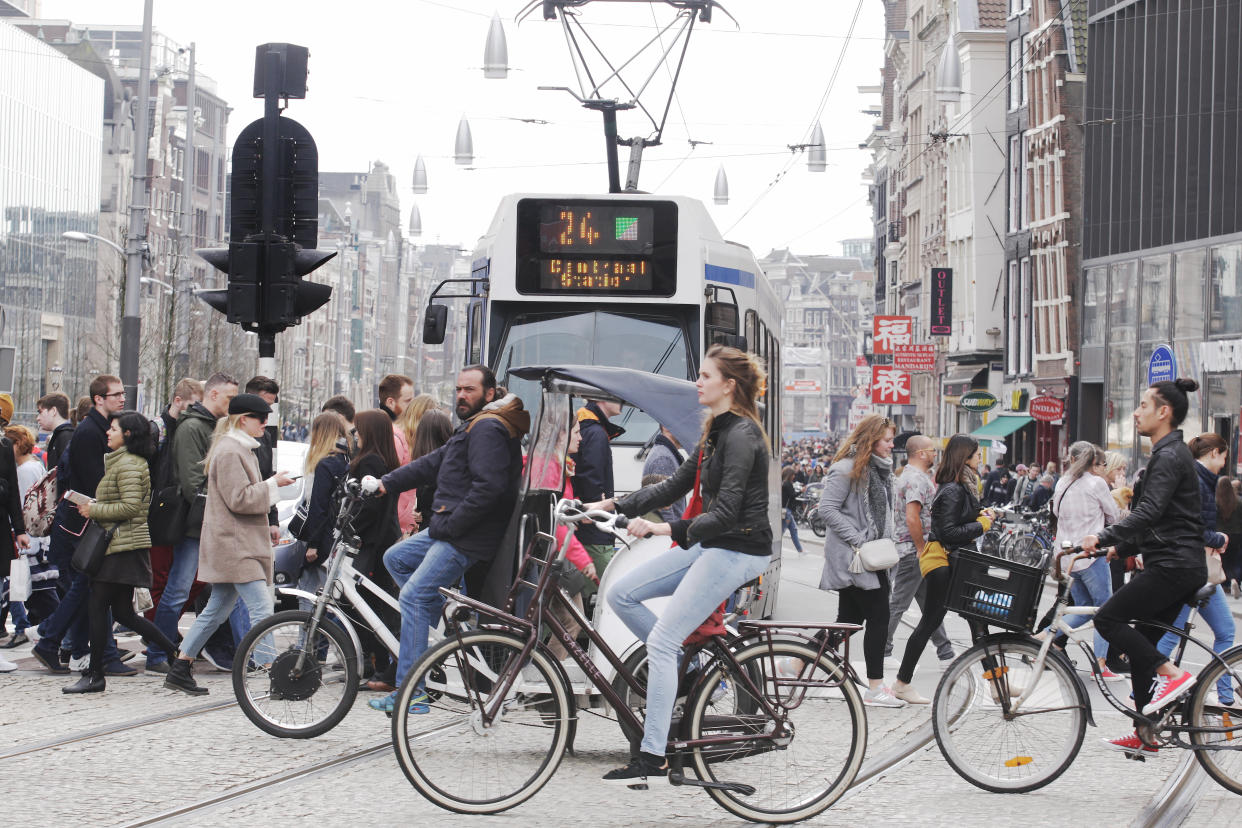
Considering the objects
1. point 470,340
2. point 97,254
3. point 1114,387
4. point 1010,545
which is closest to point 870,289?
point 97,254

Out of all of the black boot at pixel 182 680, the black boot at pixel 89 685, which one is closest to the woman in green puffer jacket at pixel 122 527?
the black boot at pixel 89 685

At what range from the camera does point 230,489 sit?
1039 cm

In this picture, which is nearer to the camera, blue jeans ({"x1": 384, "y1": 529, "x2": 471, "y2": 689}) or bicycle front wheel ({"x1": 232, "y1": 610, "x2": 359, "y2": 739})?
bicycle front wheel ({"x1": 232, "y1": 610, "x2": 359, "y2": 739})

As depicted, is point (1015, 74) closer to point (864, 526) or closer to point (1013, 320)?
point (1013, 320)

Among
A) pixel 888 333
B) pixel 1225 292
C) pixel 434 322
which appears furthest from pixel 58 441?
pixel 888 333

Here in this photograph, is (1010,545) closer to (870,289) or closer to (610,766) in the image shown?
(610,766)

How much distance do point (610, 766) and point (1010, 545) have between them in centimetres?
2003

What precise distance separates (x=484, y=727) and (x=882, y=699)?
4474 mm

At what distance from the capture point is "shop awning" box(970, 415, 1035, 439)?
50809 millimetres

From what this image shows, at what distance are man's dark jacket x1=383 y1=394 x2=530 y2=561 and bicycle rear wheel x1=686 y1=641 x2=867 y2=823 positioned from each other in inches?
82.9

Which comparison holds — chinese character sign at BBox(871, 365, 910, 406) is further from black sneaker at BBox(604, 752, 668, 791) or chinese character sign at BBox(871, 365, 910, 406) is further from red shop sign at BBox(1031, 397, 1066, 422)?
black sneaker at BBox(604, 752, 668, 791)

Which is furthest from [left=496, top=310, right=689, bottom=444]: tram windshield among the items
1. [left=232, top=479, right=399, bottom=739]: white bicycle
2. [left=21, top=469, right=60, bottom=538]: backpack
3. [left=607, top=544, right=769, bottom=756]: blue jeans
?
[left=607, top=544, right=769, bottom=756]: blue jeans

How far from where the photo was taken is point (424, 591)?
9320mm

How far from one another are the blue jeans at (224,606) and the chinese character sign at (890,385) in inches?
1061
